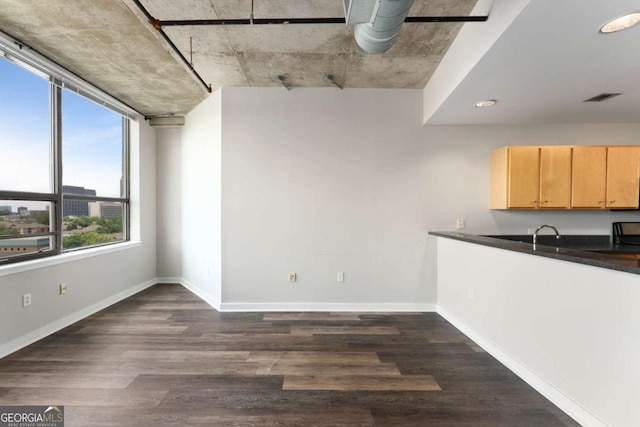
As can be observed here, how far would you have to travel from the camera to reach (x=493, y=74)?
2219mm

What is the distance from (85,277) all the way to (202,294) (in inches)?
54.8

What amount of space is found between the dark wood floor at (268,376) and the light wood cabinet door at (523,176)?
1758 mm

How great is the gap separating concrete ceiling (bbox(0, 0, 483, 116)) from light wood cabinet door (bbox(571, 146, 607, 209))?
2099mm

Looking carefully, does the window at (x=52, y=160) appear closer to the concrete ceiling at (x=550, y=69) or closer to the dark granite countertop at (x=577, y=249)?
the concrete ceiling at (x=550, y=69)

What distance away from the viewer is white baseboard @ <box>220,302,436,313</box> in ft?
11.5

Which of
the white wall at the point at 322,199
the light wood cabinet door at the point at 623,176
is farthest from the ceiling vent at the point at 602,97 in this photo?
the white wall at the point at 322,199

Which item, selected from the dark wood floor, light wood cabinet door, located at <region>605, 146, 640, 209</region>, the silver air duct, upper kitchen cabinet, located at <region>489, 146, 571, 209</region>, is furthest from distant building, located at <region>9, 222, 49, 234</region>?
light wood cabinet door, located at <region>605, 146, 640, 209</region>

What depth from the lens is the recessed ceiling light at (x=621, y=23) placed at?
5.12 feet

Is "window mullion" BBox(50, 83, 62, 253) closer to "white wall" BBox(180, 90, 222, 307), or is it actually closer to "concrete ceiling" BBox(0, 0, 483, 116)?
"concrete ceiling" BBox(0, 0, 483, 116)

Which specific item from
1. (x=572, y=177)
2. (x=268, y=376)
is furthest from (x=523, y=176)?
(x=268, y=376)

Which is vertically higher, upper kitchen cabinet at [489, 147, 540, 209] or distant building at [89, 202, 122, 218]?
upper kitchen cabinet at [489, 147, 540, 209]

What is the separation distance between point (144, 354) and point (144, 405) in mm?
742

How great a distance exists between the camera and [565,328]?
5.97 ft

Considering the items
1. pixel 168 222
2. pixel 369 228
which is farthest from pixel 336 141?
pixel 168 222
